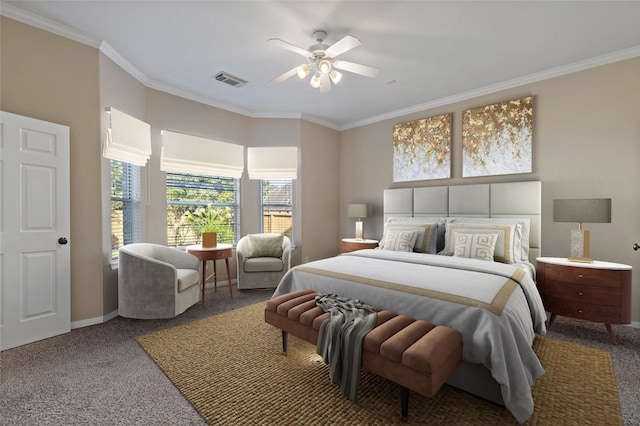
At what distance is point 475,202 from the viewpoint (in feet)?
13.1

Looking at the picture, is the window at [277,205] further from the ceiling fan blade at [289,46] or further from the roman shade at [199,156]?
the ceiling fan blade at [289,46]


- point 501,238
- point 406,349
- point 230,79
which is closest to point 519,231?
point 501,238

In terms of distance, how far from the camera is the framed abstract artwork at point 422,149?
4.43 metres

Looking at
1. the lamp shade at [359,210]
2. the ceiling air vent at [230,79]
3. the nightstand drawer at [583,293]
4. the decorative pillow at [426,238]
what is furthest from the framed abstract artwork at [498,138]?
the ceiling air vent at [230,79]

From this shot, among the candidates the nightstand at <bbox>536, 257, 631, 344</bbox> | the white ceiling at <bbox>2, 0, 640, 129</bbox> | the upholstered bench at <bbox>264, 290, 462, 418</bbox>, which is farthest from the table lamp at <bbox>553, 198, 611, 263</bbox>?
the upholstered bench at <bbox>264, 290, 462, 418</bbox>

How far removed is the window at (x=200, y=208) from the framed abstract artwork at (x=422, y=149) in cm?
281

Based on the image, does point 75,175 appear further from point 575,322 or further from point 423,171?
point 575,322

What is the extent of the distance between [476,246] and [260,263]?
2.85 meters

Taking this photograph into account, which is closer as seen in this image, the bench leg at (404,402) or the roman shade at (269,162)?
the bench leg at (404,402)

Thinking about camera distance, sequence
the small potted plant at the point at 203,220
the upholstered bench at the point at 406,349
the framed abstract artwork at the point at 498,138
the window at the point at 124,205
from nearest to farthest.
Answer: the upholstered bench at the point at 406,349 → the window at the point at 124,205 → the framed abstract artwork at the point at 498,138 → the small potted plant at the point at 203,220

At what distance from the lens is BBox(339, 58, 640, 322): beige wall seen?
10.2 ft

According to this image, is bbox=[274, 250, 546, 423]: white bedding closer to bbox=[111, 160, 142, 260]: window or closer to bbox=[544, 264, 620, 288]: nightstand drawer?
bbox=[544, 264, 620, 288]: nightstand drawer

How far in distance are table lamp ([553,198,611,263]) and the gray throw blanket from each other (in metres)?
2.39

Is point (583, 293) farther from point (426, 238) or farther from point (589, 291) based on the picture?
point (426, 238)
